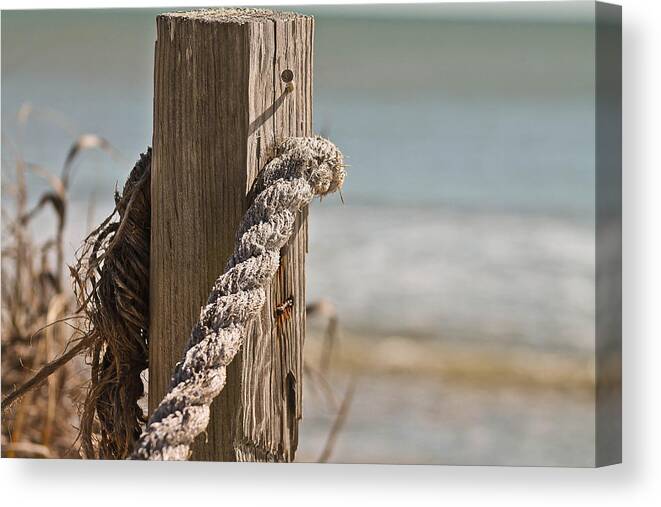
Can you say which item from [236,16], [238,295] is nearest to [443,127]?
[236,16]

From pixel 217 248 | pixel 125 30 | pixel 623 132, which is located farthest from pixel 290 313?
pixel 125 30

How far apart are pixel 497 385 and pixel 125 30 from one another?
1.16 meters

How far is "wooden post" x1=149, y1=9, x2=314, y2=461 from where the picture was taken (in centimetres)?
136

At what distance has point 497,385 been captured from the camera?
2430 mm

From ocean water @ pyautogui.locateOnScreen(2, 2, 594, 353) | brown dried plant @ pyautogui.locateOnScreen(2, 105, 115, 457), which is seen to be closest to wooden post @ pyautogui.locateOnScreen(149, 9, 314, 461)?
ocean water @ pyautogui.locateOnScreen(2, 2, 594, 353)

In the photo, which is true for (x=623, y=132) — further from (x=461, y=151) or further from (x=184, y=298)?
(x=184, y=298)

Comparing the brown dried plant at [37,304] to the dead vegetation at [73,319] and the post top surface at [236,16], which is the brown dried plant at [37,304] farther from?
the post top surface at [236,16]

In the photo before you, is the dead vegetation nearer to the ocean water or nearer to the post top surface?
the ocean water

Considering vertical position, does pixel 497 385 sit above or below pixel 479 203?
below

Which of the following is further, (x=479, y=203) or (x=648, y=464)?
(x=479, y=203)

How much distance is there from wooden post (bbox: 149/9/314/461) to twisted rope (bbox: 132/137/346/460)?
0.03 m

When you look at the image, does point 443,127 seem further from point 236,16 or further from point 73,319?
point 236,16

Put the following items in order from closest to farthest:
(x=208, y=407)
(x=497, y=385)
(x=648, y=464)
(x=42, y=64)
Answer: (x=208, y=407), (x=648, y=464), (x=42, y=64), (x=497, y=385)

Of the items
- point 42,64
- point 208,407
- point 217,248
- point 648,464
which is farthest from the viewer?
point 42,64
